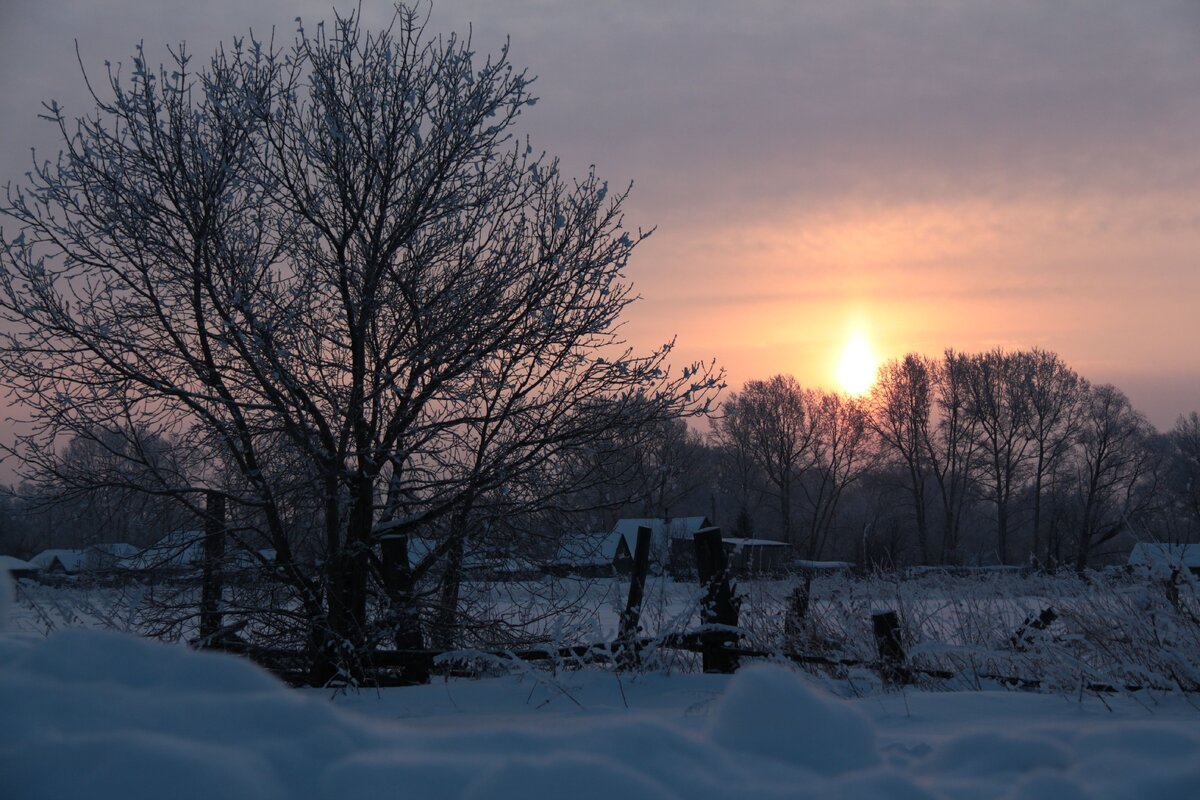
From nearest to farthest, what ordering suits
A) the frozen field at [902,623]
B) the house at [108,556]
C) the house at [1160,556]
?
the frozen field at [902,623], the house at [1160,556], the house at [108,556]

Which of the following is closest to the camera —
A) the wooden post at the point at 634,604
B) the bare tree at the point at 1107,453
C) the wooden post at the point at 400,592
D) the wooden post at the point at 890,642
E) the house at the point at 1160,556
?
the house at the point at 1160,556

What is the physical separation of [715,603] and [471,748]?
168 inches

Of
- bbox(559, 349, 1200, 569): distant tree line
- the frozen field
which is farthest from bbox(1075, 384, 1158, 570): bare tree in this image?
the frozen field

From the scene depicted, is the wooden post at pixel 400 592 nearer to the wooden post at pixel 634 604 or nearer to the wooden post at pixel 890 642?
the wooden post at pixel 634 604

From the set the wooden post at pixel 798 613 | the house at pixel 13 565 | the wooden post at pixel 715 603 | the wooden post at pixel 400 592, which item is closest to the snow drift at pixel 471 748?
the house at pixel 13 565

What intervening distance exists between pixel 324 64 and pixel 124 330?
293 centimetres

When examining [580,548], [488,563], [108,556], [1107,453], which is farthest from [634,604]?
[1107,453]

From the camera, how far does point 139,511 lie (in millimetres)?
7234

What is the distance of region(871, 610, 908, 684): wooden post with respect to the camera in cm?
550

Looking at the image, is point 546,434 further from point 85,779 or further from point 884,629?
point 85,779

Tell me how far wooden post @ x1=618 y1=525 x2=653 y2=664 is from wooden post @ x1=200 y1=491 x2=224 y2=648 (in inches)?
144

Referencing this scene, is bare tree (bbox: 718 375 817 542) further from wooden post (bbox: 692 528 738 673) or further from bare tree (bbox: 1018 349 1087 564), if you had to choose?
wooden post (bbox: 692 528 738 673)

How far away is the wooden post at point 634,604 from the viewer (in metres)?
5.69

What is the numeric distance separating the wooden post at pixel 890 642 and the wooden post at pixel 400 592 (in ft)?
13.0
